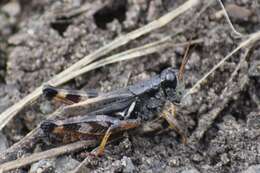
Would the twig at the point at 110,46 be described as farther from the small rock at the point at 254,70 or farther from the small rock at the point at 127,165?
the small rock at the point at 127,165

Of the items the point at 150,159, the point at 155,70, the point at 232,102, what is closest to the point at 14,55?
the point at 155,70

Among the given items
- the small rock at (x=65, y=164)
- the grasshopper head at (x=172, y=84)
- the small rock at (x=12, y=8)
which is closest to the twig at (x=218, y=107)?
the grasshopper head at (x=172, y=84)

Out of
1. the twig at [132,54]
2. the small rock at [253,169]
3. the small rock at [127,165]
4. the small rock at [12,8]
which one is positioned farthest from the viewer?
the small rock at [12,8]

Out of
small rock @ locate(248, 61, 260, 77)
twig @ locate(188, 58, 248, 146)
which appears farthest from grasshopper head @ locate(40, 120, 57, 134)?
small rock @ locate(248, 61, 260, 77)

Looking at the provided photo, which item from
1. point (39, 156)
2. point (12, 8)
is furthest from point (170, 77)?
point (12, 8)

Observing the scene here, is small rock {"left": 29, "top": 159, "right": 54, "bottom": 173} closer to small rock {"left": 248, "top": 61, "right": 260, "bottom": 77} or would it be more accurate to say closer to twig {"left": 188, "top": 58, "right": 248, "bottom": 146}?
twig {"left": 188, "top": 58, "right": 248, "bottom": 146}

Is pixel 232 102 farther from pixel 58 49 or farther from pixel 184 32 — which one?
pixel 58 49
